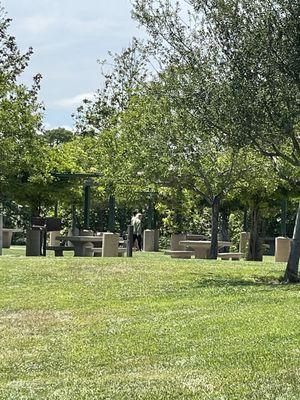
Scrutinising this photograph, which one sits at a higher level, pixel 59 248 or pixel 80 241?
pixel 80 241

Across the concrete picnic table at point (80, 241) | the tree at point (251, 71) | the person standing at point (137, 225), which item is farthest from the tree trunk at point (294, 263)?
the person standing at point (137, 225)

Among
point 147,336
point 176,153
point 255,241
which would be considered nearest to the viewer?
point 147,336

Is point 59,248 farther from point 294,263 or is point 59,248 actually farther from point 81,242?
point 294,263

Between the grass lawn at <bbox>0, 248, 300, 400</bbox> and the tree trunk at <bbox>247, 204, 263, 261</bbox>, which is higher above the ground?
the tree trunk at <bbox>247, 204, 263, 261</bbox>

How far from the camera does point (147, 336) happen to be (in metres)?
9.78

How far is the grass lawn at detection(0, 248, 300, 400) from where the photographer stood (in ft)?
23.5

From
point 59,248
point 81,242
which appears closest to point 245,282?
point 59,248

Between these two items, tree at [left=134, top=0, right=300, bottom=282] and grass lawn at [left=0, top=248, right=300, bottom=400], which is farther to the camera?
tree at [left=134, top=0, right=300, bottom=282]

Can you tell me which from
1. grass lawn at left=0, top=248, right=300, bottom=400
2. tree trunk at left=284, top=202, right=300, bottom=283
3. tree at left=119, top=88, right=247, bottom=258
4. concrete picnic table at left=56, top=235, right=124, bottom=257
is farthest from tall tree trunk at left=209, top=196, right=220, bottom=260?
tree trunk at left=284, top=202, right=300, bottom=283

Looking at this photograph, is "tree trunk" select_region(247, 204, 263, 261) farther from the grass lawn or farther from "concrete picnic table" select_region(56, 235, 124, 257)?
the grass lawn

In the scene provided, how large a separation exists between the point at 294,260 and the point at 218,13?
491 centimetres

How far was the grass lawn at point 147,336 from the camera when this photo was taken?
7.16 metres

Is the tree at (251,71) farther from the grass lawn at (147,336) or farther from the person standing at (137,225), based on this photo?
the person standing at (137,225)

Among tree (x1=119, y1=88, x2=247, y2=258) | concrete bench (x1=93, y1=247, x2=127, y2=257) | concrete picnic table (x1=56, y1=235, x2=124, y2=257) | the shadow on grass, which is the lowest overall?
the shadow on grass
